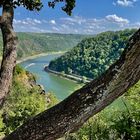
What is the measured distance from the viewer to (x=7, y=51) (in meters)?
5.67

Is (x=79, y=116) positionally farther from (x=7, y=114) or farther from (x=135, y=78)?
(x=7, y=114)

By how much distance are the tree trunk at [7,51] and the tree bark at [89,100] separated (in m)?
1.22

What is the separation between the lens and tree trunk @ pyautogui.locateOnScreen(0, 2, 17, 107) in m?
5.43

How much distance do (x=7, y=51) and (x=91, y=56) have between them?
17038cm

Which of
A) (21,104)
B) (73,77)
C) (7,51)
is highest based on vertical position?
(7,51)

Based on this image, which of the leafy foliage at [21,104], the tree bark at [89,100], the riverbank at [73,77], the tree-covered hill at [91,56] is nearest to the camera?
the tree bark at [89,100]

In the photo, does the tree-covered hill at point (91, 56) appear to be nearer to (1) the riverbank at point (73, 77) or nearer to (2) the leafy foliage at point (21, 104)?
(1) the riverbank at point (73, 77)

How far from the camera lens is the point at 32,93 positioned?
63.6 meters

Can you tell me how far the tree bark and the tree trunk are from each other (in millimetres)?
1223

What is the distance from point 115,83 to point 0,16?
8.62ft

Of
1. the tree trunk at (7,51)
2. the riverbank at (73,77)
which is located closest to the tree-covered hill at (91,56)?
the riverbank at (73,77)

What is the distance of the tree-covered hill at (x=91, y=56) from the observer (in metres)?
163

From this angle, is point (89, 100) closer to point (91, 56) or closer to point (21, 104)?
point (21, 104)

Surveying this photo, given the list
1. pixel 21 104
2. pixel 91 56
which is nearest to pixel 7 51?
pixel 21 104
